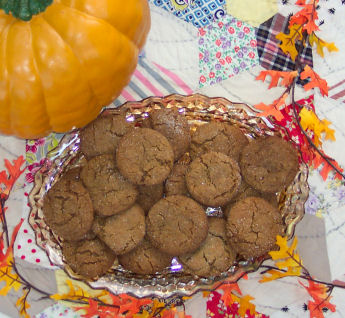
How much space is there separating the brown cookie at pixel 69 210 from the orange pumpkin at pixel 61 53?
21 cm

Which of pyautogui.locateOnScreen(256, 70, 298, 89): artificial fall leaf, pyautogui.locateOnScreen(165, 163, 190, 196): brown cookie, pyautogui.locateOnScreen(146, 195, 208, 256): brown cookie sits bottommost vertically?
pyautogui.locateOnScreen(146, 195, 208, 256): brown cookie

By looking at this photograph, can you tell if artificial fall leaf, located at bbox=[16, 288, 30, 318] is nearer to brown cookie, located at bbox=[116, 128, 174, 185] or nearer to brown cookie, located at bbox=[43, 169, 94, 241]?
brown cookie, located at bbox=[43, 169, 94, 241]

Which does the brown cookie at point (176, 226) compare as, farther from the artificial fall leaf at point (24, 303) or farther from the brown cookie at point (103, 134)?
the artificial fall leaf at point (24, 303)

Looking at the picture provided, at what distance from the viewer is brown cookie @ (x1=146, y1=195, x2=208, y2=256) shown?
3.59ft

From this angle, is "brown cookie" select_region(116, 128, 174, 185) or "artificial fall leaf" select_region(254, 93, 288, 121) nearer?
"brown cookie" select_region(116, 128, 174, 185)

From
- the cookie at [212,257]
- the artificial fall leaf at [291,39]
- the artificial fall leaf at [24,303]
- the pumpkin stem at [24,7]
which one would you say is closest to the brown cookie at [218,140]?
the cookie at [212,257]

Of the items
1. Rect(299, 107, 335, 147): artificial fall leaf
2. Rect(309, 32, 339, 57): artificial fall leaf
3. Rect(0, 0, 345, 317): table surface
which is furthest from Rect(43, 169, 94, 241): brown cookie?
Rect(309, 32, 339, 57): artificial fall leaf

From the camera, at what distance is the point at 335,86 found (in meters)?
1.33

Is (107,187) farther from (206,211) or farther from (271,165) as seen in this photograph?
(271,165)

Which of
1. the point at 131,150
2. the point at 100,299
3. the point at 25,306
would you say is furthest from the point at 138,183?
the point at 25,306

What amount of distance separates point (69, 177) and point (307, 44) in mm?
871

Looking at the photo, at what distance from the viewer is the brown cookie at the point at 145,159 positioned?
1102mm

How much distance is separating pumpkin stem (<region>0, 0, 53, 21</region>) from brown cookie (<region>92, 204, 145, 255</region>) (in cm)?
56

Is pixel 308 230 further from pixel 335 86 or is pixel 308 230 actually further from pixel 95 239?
pixel 95 239
